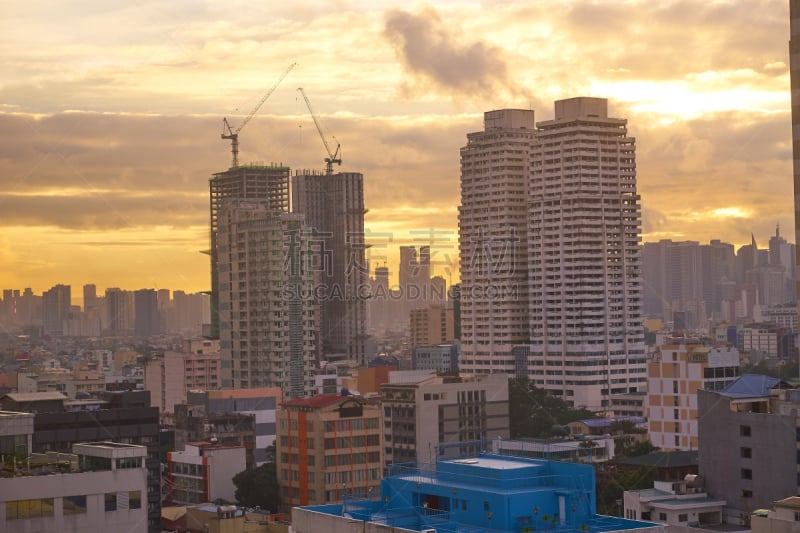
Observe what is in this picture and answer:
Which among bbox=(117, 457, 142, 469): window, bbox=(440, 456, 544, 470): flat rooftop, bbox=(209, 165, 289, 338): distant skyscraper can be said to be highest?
bbox=(209, 165, 289, 338): distant skyscraper

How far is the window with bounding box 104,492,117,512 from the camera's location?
19.3 m

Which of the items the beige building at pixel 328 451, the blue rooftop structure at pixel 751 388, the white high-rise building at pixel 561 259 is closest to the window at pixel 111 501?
the blue rooftop structure at pixel 751 388

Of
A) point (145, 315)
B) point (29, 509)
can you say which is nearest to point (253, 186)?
point (145, 315)

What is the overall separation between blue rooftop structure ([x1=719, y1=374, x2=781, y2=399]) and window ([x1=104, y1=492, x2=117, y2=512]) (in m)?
16.4

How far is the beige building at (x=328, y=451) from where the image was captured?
37.3m

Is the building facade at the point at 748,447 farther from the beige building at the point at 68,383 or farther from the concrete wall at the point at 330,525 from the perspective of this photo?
the beige building at the point at 68,383

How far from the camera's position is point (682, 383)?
42.9 m

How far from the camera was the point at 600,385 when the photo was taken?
72312 millimetres

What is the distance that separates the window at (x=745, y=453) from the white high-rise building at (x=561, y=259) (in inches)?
1624

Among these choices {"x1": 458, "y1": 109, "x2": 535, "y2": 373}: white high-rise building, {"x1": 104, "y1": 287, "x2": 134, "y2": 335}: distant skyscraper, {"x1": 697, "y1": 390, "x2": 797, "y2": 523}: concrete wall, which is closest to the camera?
{"x1": 697, "y1": 390, "x2": 797, "y2": 523}: concrete wall

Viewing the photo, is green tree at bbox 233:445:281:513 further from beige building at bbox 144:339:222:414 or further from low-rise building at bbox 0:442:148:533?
beige building at bbox 144:339:222:414

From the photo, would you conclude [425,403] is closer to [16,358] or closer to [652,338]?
[16,358]

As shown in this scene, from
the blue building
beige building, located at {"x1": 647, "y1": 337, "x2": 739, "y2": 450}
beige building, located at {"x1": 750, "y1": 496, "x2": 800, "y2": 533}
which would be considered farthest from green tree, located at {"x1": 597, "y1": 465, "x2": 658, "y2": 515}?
the blue building

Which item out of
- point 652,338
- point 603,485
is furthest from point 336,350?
point 603,485
